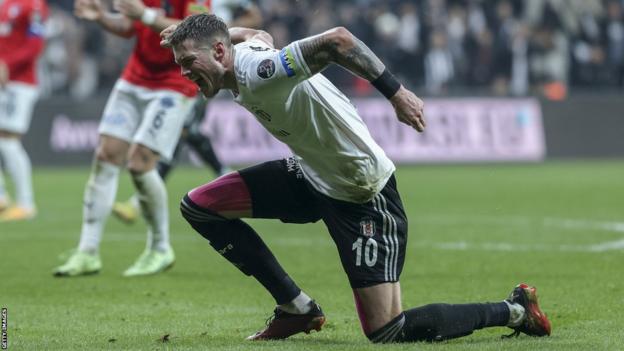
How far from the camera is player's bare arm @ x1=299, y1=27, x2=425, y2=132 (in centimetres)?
540

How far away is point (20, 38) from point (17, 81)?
48 centimetres

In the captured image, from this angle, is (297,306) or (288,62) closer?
(288,62)

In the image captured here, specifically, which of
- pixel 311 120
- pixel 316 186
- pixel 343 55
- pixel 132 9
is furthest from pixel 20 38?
pixel 343 55

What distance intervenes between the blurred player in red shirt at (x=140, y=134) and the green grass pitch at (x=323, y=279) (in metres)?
0.21

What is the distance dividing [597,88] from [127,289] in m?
18.2

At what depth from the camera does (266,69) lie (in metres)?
5.54

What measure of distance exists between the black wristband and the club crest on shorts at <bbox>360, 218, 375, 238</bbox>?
902 mm

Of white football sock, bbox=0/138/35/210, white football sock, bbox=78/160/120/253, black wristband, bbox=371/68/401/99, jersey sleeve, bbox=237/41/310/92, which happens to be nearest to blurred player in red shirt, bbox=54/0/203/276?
white football sock, bbox=78/160/120/253

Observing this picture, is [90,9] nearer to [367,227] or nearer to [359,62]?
[367,227]

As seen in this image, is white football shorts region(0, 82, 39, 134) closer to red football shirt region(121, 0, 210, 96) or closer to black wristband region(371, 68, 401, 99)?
red football shirt region(121, 0, 210, 96)

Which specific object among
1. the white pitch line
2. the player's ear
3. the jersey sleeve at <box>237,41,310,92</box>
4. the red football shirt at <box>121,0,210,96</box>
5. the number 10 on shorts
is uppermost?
the player's ear

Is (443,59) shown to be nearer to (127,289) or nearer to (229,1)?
(229,1)

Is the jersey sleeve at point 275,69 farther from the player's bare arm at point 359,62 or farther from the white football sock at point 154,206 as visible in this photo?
the white football sock at point 154,206

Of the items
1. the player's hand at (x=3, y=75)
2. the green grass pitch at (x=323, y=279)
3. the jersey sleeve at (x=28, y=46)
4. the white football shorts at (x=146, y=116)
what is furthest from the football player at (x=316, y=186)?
the jersey sleeve at (x=28, y=46)
